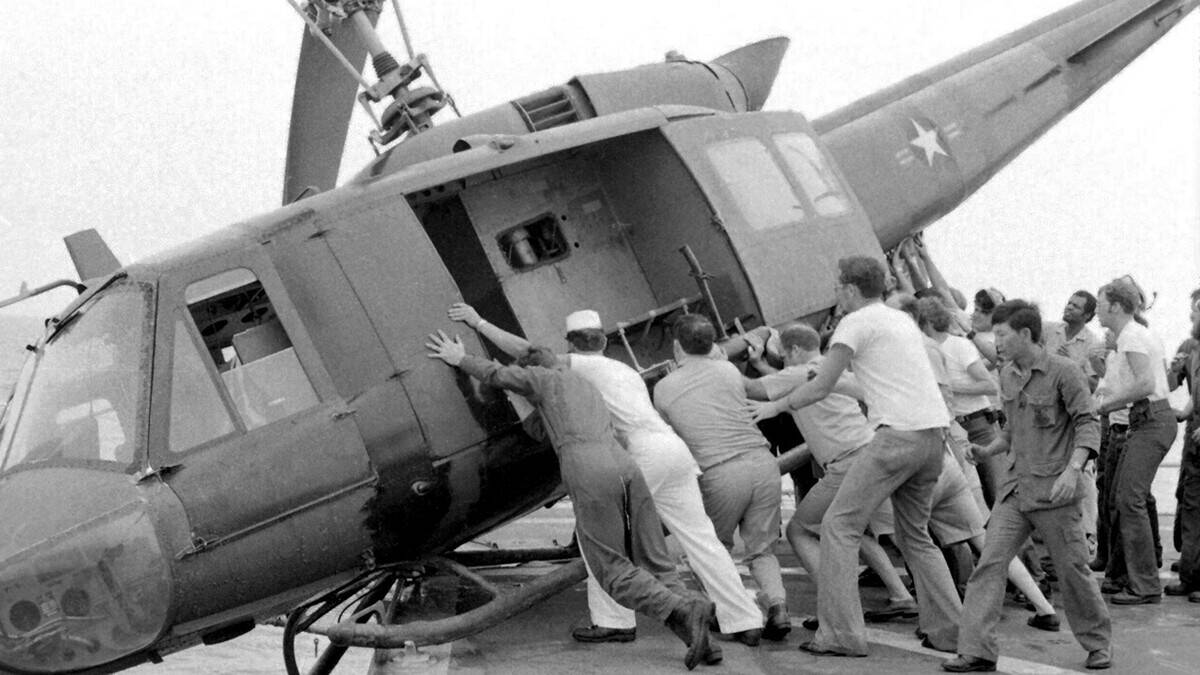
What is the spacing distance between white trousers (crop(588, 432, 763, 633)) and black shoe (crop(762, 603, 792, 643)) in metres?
0.11

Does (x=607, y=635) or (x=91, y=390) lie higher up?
(x=91, y=390)

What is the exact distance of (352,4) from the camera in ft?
29.2

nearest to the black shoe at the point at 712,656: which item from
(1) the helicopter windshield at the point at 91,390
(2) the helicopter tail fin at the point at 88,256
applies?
(1) the helicopter windshield at the point at 91,390

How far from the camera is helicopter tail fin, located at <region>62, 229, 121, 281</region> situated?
296 inches

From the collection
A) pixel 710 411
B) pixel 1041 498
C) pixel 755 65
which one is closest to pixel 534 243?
pixel 710 411

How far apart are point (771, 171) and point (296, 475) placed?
3.68 m

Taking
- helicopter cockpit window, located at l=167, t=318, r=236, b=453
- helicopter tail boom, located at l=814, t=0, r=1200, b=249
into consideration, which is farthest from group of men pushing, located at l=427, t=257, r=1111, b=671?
helicopter tail boom, located at l=814, t=0, r=1200, b=249

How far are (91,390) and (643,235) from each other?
338cm

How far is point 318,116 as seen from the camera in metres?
9.43

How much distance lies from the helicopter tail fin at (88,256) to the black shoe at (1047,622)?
5297 mm

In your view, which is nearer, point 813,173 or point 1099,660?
point 1099,660

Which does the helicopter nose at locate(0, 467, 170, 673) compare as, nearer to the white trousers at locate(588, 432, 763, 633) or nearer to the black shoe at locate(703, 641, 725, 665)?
the white trousers at locate(588, 432, 763, 633)

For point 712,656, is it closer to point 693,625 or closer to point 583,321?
point 693,625

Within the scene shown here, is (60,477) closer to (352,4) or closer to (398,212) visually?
(398,212)
